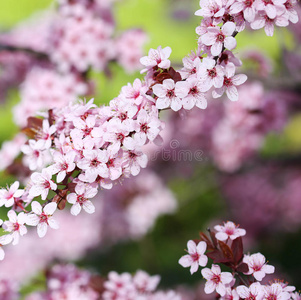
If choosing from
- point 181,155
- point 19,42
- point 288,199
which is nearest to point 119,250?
point 181,155

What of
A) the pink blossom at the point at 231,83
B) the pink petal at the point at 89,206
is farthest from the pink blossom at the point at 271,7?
the pink petal at the point at 89,206

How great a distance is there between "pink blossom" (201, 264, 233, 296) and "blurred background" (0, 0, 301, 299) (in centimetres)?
160

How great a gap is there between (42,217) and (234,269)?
25.8 inches

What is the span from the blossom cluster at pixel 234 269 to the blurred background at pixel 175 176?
58.0 inches

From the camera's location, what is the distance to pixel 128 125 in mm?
1335

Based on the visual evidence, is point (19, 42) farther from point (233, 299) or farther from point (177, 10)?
point (177, 10)

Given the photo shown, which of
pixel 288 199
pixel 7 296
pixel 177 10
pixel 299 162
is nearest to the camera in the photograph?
pixel 7 296

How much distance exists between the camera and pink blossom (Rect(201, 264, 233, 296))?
52.5 inches

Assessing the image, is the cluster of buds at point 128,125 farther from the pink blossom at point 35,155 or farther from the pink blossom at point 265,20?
the pink blossom at point 35,155

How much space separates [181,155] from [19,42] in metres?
1.83

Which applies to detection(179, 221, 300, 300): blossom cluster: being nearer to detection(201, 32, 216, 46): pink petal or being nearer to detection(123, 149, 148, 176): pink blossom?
detection(123, 149, 148, 176): pink blossom

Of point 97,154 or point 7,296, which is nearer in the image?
point 97,154

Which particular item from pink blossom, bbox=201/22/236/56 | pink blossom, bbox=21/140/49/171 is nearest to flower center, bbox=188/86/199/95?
pink blossom, bbox=201/22/236/56

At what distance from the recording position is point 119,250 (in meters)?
4.33
